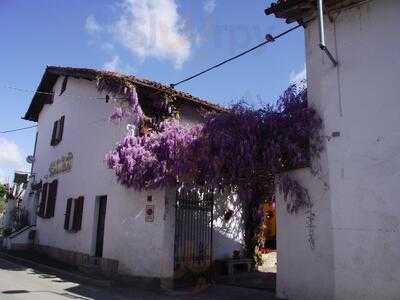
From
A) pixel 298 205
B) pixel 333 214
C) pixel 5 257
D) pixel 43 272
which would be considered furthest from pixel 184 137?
pixel 5 257

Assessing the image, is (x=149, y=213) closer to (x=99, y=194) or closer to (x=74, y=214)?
(x=99, y=194)

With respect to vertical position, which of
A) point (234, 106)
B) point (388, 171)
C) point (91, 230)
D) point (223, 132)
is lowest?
point (91, 230)

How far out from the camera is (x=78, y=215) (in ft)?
49.6

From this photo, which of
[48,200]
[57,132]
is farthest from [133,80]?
[48,200]

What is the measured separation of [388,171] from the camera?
7.72 metres

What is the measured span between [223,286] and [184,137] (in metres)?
4.23

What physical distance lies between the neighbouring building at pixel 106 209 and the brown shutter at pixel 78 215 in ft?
0.05

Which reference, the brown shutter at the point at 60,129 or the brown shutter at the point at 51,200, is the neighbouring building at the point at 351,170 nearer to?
the brown shutter at the point at 51,200

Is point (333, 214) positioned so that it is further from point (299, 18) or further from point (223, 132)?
point (299, 18)

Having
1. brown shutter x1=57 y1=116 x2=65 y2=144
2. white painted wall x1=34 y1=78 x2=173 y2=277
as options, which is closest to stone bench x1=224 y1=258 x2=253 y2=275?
white painted wall x1=34 y1=78 x2=173 y2=277

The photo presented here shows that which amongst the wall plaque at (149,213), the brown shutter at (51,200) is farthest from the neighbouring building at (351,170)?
the brown shutter at (51,200)

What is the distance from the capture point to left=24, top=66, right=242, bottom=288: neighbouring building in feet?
38.9

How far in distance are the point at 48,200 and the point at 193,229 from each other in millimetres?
8726

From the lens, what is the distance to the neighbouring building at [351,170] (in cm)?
770
